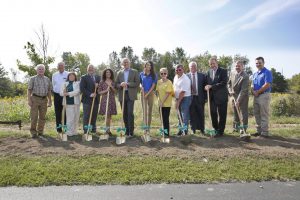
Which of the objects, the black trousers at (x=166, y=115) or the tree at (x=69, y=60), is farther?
the tree at (x=69, y=60)

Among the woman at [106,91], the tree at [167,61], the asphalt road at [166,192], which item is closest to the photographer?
the asphalt road at [166,192]

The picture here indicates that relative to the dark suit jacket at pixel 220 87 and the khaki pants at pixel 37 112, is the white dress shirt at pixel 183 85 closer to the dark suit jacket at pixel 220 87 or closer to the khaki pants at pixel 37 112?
the dark suit jacket at pixel 220 87

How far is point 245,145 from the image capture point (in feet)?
22.9

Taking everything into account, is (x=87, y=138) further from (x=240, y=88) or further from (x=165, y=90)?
(x=240, y=88)

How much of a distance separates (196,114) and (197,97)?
0.51 meters

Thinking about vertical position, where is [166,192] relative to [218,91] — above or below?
below

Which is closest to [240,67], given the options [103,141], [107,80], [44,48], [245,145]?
[245,145]

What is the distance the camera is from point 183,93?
314 inches

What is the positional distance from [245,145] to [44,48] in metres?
19.8

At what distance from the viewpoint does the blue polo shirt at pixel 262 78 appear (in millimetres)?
7824

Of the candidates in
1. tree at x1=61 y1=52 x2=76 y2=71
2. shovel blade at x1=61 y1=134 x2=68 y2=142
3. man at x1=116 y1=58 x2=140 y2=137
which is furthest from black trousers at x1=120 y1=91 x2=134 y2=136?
tree at x1=61 y1=52 x2=76 y2=71

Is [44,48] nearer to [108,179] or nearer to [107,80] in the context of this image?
[107,80]

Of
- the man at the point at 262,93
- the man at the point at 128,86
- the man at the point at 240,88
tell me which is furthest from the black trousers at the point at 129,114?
the man at the point at 262,93

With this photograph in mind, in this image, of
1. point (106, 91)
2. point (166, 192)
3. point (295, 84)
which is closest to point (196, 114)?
point (106, 91)
